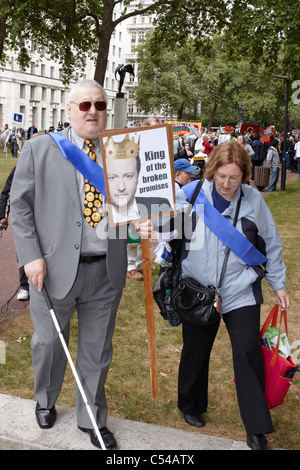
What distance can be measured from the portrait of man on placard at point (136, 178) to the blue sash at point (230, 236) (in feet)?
0.80

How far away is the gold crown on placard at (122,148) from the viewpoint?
313cm

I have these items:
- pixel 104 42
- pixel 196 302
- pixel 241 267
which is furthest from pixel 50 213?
pixel 104 42

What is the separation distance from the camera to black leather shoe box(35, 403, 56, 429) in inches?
A: 142

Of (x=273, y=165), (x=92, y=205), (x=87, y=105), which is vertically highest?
(x=87, y=105)

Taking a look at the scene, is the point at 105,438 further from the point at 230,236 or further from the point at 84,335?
the point at 230,236

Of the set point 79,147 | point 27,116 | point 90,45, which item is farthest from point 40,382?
point 27,116

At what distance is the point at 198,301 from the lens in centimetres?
348

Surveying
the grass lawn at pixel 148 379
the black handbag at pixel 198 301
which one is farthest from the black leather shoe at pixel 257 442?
the black handbag at pixel 198 301

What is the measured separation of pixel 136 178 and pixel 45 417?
157 cm

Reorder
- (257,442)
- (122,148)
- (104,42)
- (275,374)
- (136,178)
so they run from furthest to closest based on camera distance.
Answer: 1. (104,42)
2. (275,374)
3. (257,442)
4. (136,178)
5. (122,148)

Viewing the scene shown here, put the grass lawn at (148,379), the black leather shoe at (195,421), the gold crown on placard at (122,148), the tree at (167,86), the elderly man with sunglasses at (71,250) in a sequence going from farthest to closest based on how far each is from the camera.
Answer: the tree at (167,86)
the grass lawn at (148,379)
the black leather shoe at (195,421)
the elderly man with sunglasses at (71,250)
the gold crown on placard at (122,148)

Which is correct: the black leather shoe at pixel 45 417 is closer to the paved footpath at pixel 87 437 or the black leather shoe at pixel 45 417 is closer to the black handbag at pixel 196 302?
the paved footpath at pixel 87 437

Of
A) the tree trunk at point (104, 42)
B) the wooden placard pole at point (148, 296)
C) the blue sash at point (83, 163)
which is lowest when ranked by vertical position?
the wooden placard pole at point (148, 296)
